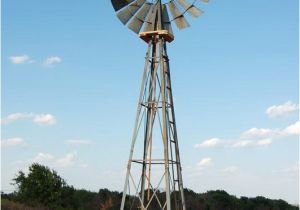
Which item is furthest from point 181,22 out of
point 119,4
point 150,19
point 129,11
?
point 119,4

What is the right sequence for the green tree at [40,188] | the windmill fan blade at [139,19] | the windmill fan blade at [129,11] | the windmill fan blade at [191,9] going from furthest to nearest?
the green tree at [40,188] < the windmill fan blade at [139,19] < the windmill fan blade at [129,11] < the windmill fan blade at [191,9]

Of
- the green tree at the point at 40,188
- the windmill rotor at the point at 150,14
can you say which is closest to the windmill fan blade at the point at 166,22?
the windmill rotor at the point at 150,14

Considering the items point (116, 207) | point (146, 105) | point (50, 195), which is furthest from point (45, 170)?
point (146, 105)

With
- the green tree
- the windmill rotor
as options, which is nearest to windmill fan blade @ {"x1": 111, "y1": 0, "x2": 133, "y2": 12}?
the windmill rotor

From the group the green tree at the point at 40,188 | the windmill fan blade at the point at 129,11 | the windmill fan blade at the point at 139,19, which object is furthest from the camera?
the green tree at the point at 40,188

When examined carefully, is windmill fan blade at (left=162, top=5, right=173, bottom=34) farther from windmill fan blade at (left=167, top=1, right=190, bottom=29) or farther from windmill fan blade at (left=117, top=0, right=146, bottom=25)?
windmill fan blade at (left=117, top=0, right=146, bottom=25)

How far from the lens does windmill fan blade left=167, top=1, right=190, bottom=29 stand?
17.6m

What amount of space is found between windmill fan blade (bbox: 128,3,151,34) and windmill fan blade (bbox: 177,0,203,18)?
1.47 metres

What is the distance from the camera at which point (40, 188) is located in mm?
36594

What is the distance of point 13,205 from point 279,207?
3442cm

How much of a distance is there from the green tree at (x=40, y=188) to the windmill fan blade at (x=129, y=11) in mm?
22215

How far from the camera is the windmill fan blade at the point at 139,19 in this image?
18.0 m

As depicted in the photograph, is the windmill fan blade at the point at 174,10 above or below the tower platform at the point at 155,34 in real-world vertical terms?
above

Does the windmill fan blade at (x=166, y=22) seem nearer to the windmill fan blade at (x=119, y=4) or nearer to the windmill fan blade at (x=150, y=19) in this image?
the windmill fan blade at (x=150, y=19)
